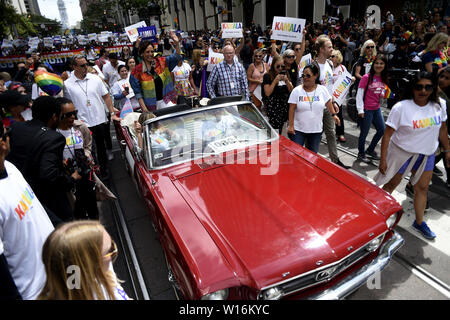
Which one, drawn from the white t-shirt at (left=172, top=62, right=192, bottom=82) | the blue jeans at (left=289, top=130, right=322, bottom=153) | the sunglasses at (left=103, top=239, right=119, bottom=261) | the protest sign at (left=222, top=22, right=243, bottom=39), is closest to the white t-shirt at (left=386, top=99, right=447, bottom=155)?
the blue jeans at (left=289, top=130, right=322, bottom=153)

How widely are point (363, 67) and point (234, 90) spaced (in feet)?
10.0

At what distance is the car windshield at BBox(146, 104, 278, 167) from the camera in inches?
127

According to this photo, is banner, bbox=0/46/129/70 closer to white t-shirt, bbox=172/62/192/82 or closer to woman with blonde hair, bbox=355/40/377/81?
white t-shirt, bbox=172/62/192/82

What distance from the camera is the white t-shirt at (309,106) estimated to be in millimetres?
4074

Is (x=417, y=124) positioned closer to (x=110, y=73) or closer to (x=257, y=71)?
(x=257, y=71)

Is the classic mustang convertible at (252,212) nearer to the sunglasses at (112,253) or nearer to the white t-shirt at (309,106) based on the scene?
the sunglasses at (112,253)

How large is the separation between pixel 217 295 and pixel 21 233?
1.29 meters

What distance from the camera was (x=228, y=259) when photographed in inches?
79.4

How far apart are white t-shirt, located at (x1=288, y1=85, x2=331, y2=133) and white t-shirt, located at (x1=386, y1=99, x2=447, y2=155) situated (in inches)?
42.5

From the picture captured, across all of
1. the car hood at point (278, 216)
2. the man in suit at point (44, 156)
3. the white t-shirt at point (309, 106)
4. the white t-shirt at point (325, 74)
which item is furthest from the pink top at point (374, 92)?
the man in suit at point (44, 156)

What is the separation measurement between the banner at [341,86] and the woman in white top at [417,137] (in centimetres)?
218

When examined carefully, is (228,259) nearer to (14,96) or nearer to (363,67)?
(14,96)

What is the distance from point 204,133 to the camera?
3379mm
